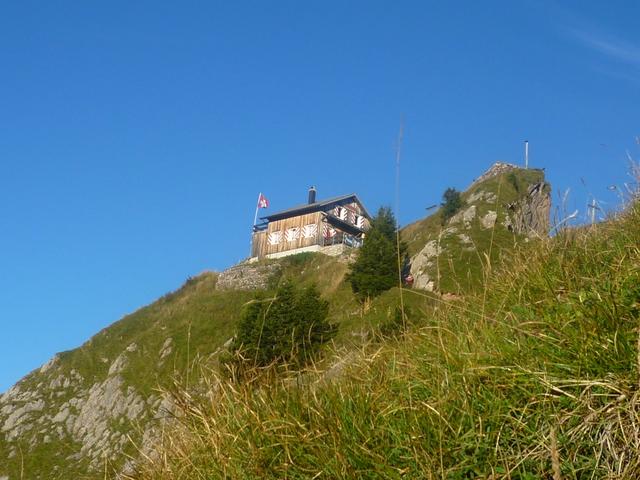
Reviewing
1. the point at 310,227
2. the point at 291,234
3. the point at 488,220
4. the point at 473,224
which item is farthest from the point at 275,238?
the point at 473,224

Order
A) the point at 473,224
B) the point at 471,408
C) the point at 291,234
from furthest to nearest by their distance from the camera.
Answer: the point at 291,234 → the point at 473,224 → the point at 471,408

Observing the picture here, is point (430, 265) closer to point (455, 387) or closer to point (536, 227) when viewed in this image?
point (536, 227)

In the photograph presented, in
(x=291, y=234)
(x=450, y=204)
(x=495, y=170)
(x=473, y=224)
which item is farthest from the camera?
(x=291, y=234)

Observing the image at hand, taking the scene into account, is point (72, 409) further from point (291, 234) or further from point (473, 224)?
point (291, 234)

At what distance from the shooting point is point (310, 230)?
220 ft

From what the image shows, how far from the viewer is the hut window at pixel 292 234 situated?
68.6 metres

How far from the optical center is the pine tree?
34.1m

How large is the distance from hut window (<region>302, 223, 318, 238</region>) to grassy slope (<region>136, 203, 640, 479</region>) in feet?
202

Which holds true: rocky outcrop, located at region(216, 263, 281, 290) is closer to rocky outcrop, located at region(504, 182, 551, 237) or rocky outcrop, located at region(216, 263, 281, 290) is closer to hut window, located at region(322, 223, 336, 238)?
hut window, located at region(322, 223, 336, 238)

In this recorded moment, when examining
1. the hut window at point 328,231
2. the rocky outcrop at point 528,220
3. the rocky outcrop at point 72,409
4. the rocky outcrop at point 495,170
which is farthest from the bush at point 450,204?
the rocky outcrop at point 528,220

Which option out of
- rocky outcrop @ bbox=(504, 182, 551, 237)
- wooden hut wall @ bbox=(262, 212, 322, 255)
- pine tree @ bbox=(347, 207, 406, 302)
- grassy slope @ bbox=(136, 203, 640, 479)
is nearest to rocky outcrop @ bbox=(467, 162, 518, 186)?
wooden hut wall @ bbox=(262, 212, 322, 255)

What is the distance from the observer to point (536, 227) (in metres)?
7.21

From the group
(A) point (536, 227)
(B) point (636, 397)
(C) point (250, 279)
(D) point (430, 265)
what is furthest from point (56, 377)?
(B) point (636, 397)

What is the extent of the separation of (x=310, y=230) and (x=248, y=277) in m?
13.5
